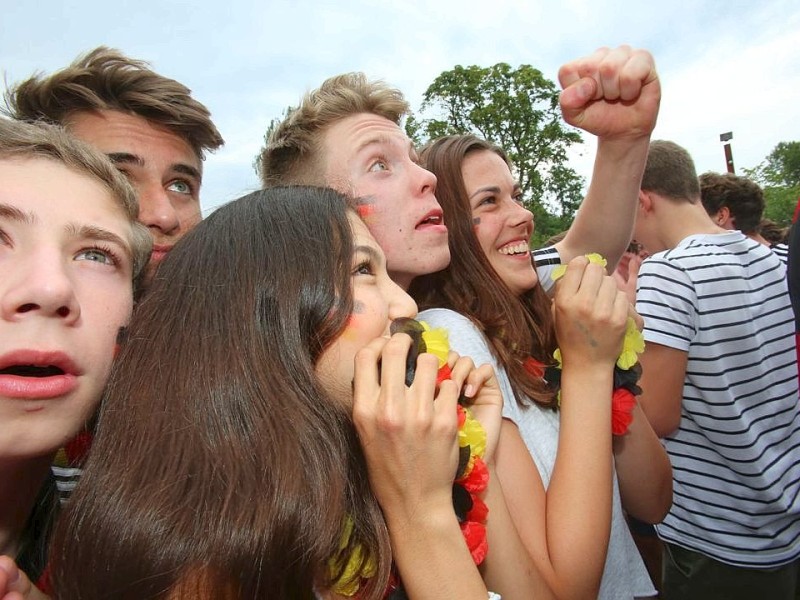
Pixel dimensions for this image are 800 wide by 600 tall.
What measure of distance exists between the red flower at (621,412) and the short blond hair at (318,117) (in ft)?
4.32

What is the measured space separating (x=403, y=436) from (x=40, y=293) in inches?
30.3

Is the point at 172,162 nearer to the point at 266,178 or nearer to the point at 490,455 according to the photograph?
the point at 266,178

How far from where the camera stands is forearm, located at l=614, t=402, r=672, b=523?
6.02 feet

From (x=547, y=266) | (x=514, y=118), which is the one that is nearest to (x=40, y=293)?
(x=547, y=266)

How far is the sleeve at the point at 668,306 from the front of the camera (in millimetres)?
2307

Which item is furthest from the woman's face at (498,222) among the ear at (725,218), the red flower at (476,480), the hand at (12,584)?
the ear at (725,218)

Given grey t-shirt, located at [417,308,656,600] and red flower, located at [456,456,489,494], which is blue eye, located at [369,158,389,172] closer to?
grey t-shirt, located at [417,308,656,600]

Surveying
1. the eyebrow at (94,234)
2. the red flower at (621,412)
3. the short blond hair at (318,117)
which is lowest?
the red flower at (621,412)

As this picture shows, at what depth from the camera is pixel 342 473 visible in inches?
44.2

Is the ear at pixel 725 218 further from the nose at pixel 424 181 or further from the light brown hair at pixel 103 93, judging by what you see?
the light brown hair at pixel 103 93

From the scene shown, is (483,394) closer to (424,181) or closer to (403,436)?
(403,436)

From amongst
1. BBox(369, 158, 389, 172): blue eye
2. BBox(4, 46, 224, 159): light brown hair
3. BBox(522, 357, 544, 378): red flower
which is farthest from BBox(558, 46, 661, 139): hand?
BBox(4, 46, 224, 159): light brown hair

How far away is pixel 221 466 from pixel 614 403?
1.28m

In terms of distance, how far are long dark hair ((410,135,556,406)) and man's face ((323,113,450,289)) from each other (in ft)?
0.49
